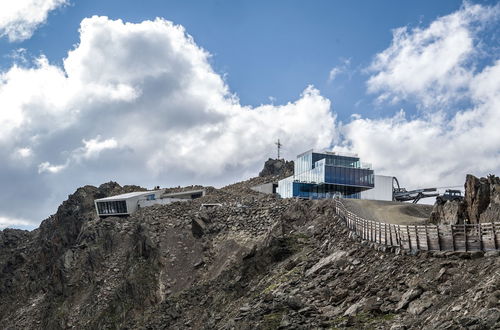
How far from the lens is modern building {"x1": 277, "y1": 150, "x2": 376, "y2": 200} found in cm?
8538

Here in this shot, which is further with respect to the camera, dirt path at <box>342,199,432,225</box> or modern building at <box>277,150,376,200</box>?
modern building at <box>277,150,376,200</box>

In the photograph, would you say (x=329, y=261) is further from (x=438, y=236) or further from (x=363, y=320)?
(x=363, y=320)

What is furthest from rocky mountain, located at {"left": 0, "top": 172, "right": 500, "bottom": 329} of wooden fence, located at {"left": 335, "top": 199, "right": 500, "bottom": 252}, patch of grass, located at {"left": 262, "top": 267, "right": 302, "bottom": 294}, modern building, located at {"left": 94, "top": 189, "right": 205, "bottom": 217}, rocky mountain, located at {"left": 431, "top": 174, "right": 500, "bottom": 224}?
rocky mountain, located at {"left": 431, "top": 174, "right": 500, "bottom": 224}

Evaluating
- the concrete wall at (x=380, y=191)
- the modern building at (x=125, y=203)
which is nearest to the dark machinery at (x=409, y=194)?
the concrete wall at (x=380, y=191)

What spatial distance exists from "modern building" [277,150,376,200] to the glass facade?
25115 mm

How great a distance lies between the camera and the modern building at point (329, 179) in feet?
280

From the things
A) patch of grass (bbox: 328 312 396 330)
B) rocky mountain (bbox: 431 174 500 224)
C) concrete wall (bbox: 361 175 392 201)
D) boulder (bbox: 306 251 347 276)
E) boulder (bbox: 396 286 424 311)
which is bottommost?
patch of grass (bbox: 328 312 396 330)

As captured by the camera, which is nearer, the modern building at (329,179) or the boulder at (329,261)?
the boulder at (329,261)

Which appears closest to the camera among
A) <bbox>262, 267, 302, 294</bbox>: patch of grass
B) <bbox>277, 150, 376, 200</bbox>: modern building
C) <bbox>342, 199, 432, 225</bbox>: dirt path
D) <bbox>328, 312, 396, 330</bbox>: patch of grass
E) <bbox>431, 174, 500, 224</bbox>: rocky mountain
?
<bbox>328, 312, 396, 330</bbox>: patch of grass

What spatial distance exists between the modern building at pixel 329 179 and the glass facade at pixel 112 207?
25.1 metres

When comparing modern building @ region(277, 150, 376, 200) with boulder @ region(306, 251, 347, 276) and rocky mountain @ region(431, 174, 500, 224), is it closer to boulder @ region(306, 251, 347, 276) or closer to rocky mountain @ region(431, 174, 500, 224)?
boulder @ region(306, 251, 347, 276)

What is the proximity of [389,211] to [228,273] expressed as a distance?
19.5 m

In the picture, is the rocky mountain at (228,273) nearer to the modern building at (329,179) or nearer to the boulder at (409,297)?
the boulder at (409,297)

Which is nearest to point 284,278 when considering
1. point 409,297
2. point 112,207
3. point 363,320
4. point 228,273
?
point 228,273
